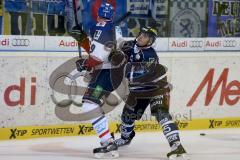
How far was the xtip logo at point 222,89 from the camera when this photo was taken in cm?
791

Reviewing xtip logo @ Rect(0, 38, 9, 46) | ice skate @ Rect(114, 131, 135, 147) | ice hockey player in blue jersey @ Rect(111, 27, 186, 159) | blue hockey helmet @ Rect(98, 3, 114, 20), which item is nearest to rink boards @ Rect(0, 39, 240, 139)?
xtip logo @ Rect(0, 38, 9, 46)

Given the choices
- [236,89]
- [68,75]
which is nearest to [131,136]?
[68,75]

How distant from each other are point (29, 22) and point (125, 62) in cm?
330

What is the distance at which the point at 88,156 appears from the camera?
6.00m

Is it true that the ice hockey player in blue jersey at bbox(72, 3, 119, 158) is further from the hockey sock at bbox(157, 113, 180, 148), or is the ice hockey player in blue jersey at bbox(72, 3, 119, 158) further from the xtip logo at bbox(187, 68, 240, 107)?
the xtip logo at bbox(187, 68, 240, 107)

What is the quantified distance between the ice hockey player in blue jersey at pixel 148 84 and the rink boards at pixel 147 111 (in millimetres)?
1211

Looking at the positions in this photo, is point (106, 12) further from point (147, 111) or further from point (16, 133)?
point (147, 111)

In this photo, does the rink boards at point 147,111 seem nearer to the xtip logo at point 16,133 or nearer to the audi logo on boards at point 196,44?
the xtip logo at point 16,133

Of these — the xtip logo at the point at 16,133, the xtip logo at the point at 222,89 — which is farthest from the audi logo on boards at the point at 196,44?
the xtip logo at the point at 16,133

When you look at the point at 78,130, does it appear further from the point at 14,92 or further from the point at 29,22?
the point at 29,22

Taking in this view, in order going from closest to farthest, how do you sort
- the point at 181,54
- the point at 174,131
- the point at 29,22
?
the point at 174,131
the point at 181,54
the point at 29,22

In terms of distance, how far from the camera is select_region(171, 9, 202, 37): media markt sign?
33.0 feet

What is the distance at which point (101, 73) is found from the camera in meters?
5.84

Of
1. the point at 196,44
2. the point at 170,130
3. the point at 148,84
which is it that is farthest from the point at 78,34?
the point at 196,44
